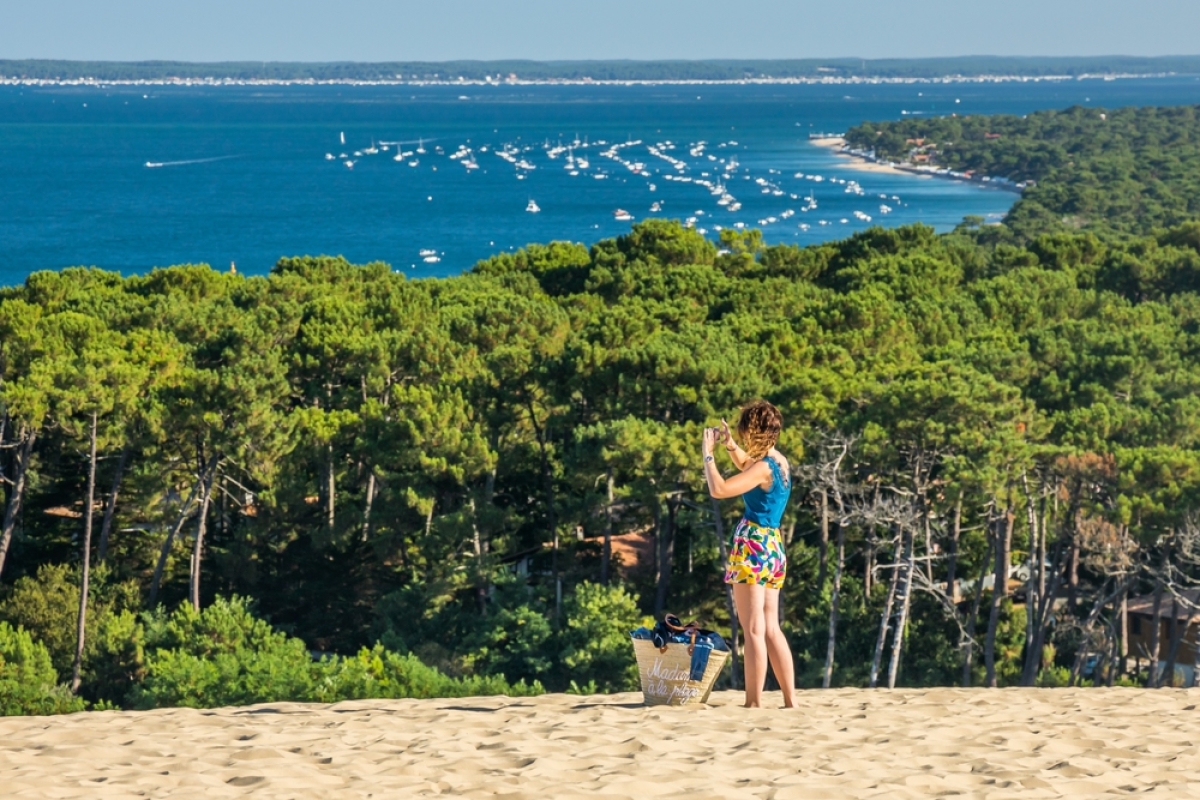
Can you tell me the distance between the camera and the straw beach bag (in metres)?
9.11

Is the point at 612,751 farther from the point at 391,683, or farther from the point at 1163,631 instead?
the point at 1163,631

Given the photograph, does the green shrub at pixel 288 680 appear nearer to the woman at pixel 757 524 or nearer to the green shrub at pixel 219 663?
the green shrub at pixel 219 663

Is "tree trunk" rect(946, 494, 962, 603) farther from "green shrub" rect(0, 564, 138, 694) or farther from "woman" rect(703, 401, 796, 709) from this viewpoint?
"woman" rect(703, 401, 796, 709)

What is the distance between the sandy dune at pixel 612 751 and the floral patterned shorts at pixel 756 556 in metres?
0.91

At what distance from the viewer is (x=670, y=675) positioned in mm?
9406

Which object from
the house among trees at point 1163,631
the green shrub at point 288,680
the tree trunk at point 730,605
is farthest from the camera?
the house among trees at point 1163,631

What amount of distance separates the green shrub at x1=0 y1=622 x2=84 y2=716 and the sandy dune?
5.41m

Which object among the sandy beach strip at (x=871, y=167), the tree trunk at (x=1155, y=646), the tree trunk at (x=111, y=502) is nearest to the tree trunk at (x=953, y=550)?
the tree trunk at (x=1155, y=646)

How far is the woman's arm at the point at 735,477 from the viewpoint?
8.05 metres

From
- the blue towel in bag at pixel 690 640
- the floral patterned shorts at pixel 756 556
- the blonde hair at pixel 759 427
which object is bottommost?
the blue towel in bag at pixel 690 640

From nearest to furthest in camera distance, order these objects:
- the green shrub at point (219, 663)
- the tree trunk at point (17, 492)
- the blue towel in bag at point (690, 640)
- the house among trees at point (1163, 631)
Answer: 1. the blue towel in bag at point (690, 640)
2. the green shrub at point (219, 663)
3. the tree trunk at point (17, 492)
4. the house among trees at point (1163, 631)

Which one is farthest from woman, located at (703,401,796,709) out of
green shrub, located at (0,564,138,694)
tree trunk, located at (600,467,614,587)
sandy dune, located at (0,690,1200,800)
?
green shrub, located at (0,564,138,694)

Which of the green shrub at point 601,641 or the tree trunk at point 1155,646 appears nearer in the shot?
the tree trunk at point 1155,646

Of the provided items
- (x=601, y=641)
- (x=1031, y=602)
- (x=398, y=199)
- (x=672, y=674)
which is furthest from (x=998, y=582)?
(x=398, y=199)
